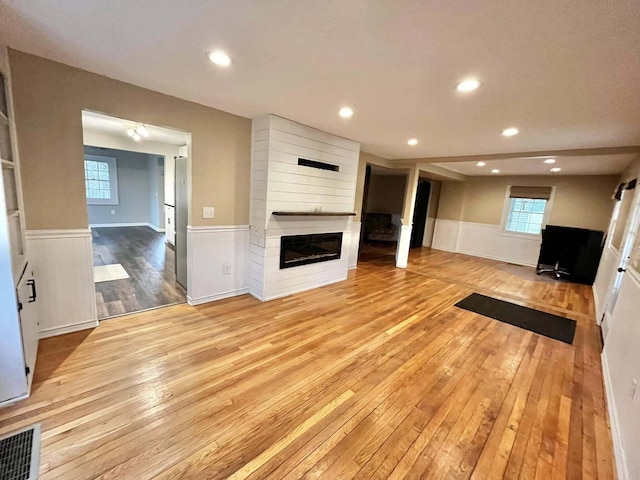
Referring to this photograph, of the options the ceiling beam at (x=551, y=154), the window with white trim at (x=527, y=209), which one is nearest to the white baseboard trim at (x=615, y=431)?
the ceiling beam at (x=551, y=154)

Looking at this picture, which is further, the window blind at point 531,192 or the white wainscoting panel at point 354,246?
the window blind at point 531,192

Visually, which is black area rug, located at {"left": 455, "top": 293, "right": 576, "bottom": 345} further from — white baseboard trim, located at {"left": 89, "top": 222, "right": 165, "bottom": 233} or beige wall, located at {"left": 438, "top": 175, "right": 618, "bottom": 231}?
white baseboard trim, located at {"left": 89, "top": 222, "right": 165, "bottom": 233}

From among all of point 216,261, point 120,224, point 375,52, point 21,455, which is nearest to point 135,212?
point 120,224

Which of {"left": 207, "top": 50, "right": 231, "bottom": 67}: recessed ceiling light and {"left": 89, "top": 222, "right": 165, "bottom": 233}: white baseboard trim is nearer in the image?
{"left": 207, "top": 50, "right": 231, "bottom": 67}: recessed ceiling light

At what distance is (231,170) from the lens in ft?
11.2

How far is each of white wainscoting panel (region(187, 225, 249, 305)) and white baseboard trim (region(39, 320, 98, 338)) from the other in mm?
942

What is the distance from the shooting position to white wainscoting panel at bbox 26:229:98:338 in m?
2.33

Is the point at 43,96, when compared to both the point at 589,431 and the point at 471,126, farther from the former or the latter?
the point at 589,431

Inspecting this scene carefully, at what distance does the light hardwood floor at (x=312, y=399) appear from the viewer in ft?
4.89

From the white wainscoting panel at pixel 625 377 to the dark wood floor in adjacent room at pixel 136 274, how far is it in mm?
4002

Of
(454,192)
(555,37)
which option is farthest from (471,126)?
(454,192)

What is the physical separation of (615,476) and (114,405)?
305 centimetres

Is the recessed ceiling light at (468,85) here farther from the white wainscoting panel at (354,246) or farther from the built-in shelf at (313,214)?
the white wainscoting panel at (354,246)

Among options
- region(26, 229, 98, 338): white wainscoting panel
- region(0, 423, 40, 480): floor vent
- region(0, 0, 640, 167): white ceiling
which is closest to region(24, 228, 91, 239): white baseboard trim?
region(26, 229, 98, 338): white wainscoting panel
